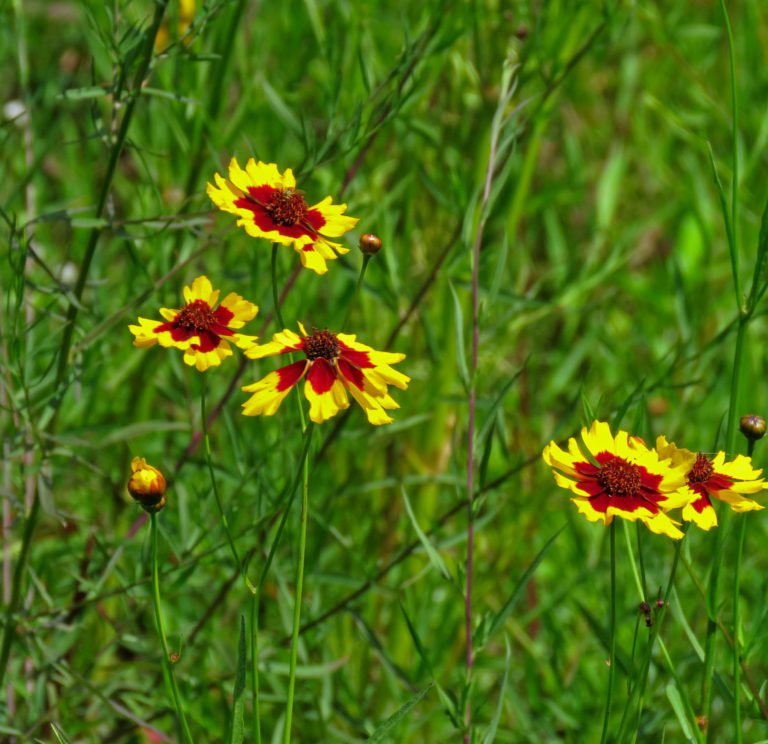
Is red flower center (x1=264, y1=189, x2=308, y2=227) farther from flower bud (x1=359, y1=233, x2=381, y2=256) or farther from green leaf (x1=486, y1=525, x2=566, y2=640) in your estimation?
green leaf (x1=486, y1=525, x2=566, y2=640)

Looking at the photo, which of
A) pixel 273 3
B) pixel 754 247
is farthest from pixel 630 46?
pixel 273 3

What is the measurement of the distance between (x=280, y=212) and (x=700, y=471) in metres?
0.33

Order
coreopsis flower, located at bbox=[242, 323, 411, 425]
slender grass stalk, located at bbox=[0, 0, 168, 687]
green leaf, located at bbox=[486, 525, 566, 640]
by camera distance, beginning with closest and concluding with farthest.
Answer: coreopsis flower, located at bbox=[242, 323, 411, 425], green leaf, located at bbox=[486, 525, 566, 640], slender grass stalk, located at bbox=[0, 0, 168, 687]

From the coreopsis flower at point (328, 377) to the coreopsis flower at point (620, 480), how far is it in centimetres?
11

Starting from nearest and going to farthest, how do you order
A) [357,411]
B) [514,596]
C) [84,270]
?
[514,596]
[84,270]
[357,411]

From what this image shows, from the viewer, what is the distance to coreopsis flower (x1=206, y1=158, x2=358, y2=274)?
0.65m

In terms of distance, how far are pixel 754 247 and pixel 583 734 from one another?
94 centimetres

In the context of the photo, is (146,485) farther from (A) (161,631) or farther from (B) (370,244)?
(B) (370,244)

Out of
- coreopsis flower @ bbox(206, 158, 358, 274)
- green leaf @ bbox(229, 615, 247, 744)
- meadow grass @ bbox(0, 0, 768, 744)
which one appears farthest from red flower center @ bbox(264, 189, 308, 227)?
green leaf @ bbox(229, 615, 247, 744)

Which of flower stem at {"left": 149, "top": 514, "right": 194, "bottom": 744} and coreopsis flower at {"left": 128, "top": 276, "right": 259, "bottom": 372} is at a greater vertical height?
coreopsis flower at {"left": 128, "top": 276, "right": 259, "bottom": 372}

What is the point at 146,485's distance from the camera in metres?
0.61

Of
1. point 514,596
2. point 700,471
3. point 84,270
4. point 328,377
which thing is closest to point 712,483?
point 700,471

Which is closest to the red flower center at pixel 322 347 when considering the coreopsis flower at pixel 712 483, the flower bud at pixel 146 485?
the flower bud at pixel 146 485

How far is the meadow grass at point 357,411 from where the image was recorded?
876mm
